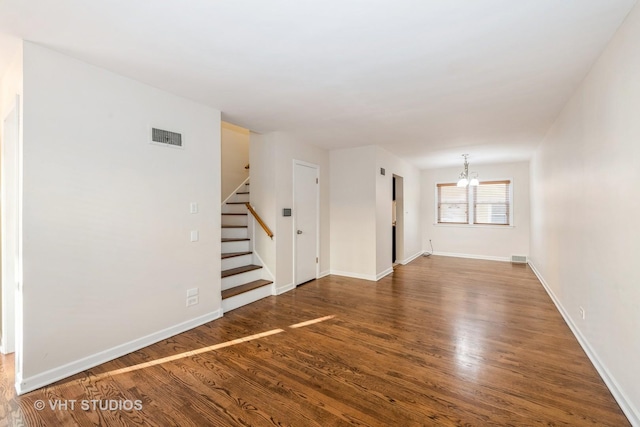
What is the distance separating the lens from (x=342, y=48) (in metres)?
2.10

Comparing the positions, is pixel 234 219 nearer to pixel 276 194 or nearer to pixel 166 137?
pixel 276 194

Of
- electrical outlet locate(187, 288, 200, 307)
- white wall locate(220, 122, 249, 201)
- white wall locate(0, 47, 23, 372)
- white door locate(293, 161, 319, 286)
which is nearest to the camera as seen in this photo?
white wall locate(0, 47, 23, 372)

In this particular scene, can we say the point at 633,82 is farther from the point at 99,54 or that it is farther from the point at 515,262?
the point at 515,262

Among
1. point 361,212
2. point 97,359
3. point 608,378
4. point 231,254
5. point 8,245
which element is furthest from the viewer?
point 361,212

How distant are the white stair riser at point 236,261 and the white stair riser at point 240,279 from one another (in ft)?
0.85

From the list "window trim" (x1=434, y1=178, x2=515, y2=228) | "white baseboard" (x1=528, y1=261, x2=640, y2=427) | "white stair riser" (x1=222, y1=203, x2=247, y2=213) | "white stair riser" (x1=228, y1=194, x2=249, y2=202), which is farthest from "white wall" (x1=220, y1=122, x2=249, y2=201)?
"white baseboard" (x1=528, y1=261, x2=640, y2=427)

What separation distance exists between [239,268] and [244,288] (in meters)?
0.45

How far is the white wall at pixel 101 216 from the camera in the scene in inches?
82.7

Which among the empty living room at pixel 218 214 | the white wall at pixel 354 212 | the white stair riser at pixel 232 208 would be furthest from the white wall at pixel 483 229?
the white stair riser at pixel 232 208

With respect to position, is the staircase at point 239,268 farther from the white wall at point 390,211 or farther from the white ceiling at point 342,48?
the white wall at point 390,211

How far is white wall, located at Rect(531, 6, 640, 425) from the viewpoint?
172cm

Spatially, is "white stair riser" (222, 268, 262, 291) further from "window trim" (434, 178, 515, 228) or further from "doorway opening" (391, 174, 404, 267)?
"window trim" (434, 178, 515, 228)

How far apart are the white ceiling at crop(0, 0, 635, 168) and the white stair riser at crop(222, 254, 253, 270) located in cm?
214

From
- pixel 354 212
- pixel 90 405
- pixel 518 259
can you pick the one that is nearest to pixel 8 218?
pixel 90 405
